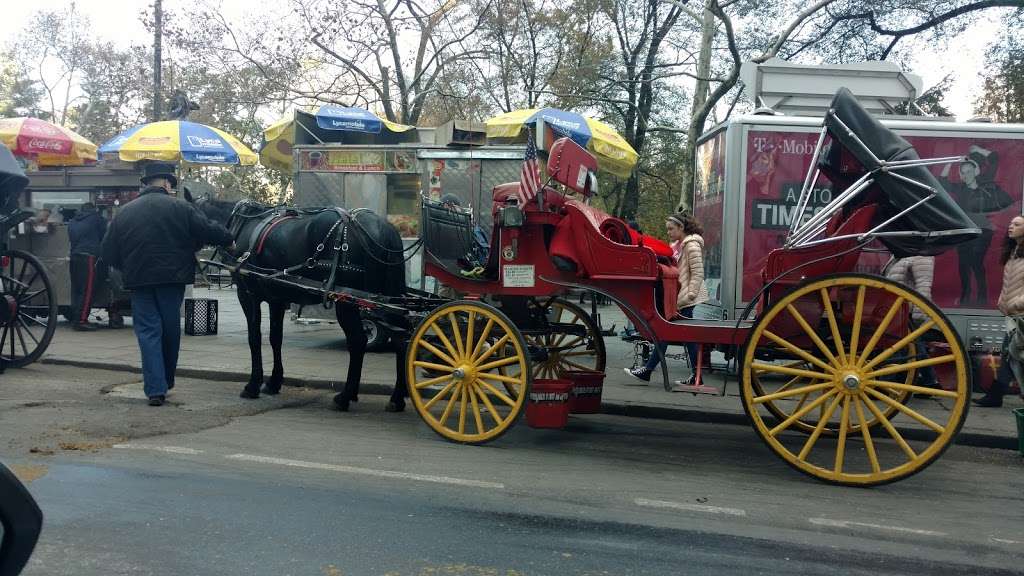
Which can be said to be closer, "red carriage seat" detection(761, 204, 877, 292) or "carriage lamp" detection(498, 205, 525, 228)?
"red carriage seat" detection(761, 204, 877, 292)

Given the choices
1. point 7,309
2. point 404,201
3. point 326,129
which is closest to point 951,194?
point 404,201

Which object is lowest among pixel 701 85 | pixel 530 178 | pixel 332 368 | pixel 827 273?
pixel 332 368

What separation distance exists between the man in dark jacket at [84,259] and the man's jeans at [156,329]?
525 cm

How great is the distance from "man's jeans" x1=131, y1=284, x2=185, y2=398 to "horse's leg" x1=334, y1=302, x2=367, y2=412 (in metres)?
1.44

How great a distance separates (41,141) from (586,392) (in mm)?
11602

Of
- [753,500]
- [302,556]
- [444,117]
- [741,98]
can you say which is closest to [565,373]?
[753,500]

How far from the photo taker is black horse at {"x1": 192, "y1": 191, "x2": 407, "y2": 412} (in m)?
7.57

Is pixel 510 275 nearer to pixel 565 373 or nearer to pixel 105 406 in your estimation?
pixel 565 373

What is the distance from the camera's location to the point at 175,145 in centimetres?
1277

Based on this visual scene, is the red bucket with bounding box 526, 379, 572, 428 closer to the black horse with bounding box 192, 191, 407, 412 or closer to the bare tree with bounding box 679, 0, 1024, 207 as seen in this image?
the black horse with bounding box 192, 191, 407, 412

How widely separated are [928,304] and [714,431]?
274 centimetres

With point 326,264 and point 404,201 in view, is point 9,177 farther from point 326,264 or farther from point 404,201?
point 404,201

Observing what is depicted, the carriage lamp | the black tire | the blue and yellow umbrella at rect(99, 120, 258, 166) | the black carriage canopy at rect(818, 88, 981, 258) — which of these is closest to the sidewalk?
the black tire

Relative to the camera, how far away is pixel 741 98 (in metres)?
23.6
